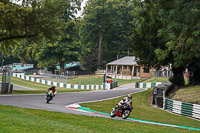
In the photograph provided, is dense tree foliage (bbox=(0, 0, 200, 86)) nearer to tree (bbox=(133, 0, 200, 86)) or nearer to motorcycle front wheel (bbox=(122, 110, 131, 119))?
tree (bbox=(133, 0, 200, 86))

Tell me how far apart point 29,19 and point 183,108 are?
16.6 meters

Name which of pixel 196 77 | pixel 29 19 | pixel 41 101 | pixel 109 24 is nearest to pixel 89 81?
A: pixel 109 24

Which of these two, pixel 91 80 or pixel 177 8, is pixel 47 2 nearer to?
pixel 177 8

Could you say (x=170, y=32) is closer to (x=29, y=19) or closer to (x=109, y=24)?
(x=29, y=19)

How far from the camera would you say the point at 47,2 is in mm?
30547

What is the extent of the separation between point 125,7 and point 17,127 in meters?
77.5

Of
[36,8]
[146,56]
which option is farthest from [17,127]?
[146,56]

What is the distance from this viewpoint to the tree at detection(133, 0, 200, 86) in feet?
54.2

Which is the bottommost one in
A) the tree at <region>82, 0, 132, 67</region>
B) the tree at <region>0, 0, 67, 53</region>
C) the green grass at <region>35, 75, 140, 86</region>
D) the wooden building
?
the green grass at <region>35, 75, 140, 86</region>

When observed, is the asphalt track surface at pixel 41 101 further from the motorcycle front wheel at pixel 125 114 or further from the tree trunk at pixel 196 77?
the tree trunk at pixel 196 77

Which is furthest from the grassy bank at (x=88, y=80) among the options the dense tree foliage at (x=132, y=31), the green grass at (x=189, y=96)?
the green grass at (x=189, y=96)

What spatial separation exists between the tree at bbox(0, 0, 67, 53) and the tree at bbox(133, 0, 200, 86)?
9.40 metres

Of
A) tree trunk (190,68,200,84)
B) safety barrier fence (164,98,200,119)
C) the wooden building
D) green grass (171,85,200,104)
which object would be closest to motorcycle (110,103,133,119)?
safety barrier fence (164,98,200,119)

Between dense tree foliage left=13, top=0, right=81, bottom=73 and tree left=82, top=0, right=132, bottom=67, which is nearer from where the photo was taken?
dense tree foliage left=13, top=0, right=81, bottom=73
